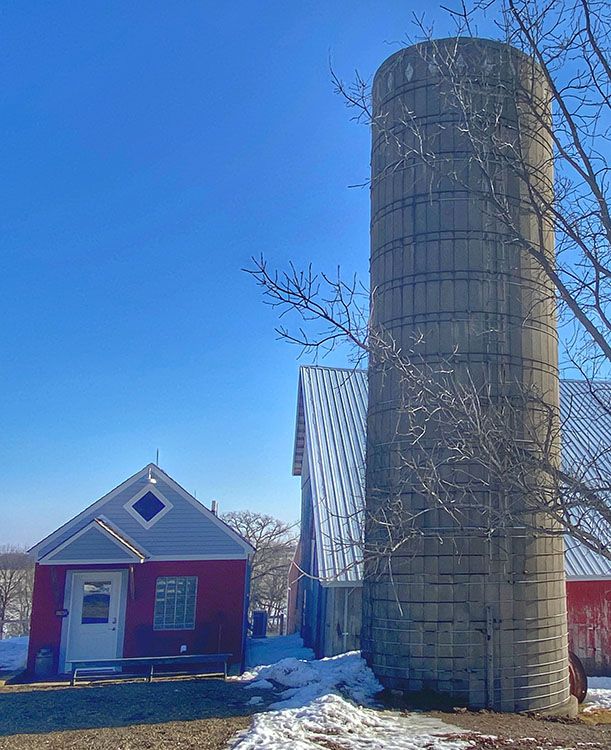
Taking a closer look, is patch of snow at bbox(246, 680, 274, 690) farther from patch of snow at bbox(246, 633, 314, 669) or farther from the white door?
the white door

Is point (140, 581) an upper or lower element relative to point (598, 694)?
upper

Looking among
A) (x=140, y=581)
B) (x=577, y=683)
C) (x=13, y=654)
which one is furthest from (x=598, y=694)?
(x=13, y=654)

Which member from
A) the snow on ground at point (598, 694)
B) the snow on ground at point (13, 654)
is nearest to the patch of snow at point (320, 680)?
the snow on ground at point (598, 694)

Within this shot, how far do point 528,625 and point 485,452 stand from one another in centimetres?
445

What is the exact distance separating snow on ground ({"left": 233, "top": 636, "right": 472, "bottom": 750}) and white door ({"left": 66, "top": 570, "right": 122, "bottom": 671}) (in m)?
5.51

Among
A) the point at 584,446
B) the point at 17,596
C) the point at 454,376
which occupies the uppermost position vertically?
the point at 584,446

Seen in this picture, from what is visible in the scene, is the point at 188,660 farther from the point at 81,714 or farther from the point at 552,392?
the point at 552,392

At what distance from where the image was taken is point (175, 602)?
15.2 m

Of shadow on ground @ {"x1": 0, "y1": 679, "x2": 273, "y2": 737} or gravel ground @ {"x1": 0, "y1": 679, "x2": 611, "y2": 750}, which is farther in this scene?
shadow on ground @ {"x1": 0, "y1": 679, "x2": 273, "y2": 737}

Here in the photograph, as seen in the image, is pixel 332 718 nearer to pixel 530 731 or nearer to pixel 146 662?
pixel 530 731

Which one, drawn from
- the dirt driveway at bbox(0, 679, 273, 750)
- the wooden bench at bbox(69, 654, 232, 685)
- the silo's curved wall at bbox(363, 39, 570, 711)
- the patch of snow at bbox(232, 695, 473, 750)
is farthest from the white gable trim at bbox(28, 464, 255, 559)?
the patch of snow at bbox(232, 695, 473, 750)

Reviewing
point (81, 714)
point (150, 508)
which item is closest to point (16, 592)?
point (150, 508)

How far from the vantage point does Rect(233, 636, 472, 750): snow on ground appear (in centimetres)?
702

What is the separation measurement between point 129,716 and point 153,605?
6780mm
